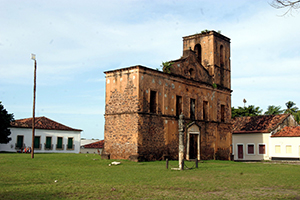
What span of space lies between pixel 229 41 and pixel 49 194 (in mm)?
26477

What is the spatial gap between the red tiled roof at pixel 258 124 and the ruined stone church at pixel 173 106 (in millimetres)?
7252

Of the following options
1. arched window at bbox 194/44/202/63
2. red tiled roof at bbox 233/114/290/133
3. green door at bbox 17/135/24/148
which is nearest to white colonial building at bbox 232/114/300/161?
red tiled roof at bbox 233/114/290/133

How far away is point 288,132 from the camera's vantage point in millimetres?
32781

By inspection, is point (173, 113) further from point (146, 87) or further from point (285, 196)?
point (285, 196)

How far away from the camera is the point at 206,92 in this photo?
90.5 ft

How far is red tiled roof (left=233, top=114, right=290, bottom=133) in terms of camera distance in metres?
35.0

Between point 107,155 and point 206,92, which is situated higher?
point 206,92

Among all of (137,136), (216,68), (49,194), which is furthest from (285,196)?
(216,68)

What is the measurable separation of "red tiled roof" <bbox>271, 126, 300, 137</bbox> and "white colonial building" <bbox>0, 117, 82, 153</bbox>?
2417 centimetres

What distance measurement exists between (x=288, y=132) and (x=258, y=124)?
4177mm

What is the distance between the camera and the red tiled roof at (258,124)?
35.0 metres

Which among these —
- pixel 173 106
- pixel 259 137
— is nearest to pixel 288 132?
pixel 259 137

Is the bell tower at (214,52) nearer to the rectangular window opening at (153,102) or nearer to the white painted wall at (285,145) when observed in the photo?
the rectangular window opening at (153,102)

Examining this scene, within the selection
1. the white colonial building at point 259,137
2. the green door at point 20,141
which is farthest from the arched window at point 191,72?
the green door at point 20,141
